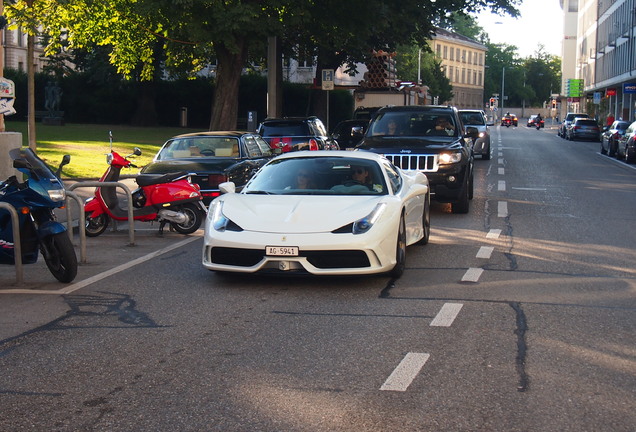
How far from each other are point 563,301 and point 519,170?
65.2ft

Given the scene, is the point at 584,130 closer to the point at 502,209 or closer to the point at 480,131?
the point at 480,131

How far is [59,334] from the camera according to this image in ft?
23.0

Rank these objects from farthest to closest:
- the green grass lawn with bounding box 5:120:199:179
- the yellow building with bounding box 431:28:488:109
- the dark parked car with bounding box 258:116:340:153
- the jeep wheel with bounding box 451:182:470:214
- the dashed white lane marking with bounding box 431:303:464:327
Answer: the yellow building with bounding box 431:28:488:109, the green grass lawn with bounding box 5:120:199:179, the dark parked car with bounding box 258:116:340:153, the jeep wheel with bounding box 451:182:470:214, the dashed white lane marking with bounding box 431:303:464:327

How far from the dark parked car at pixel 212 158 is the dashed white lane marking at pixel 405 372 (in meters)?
9.19

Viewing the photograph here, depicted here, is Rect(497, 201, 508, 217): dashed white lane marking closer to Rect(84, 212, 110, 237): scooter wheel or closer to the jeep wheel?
the jeep wheel

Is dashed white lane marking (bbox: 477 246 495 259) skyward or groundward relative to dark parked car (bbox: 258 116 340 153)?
groundward

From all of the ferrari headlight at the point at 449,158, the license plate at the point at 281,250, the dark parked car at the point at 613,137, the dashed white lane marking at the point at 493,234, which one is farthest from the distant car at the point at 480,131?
the license plate at the point at 281,250

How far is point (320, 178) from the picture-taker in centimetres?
1009

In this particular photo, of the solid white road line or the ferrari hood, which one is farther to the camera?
the solid white road line

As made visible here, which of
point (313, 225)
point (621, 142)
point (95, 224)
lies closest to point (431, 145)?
point (95, 224)

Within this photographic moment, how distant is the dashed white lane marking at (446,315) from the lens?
7203mm

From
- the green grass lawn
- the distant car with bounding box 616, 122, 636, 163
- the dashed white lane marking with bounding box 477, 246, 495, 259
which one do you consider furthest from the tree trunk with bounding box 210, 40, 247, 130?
the dashed white lane marking with bounding box 477, 246, 495, 259

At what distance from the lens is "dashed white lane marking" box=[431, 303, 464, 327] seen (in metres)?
7.20

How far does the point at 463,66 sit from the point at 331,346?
140 meters
